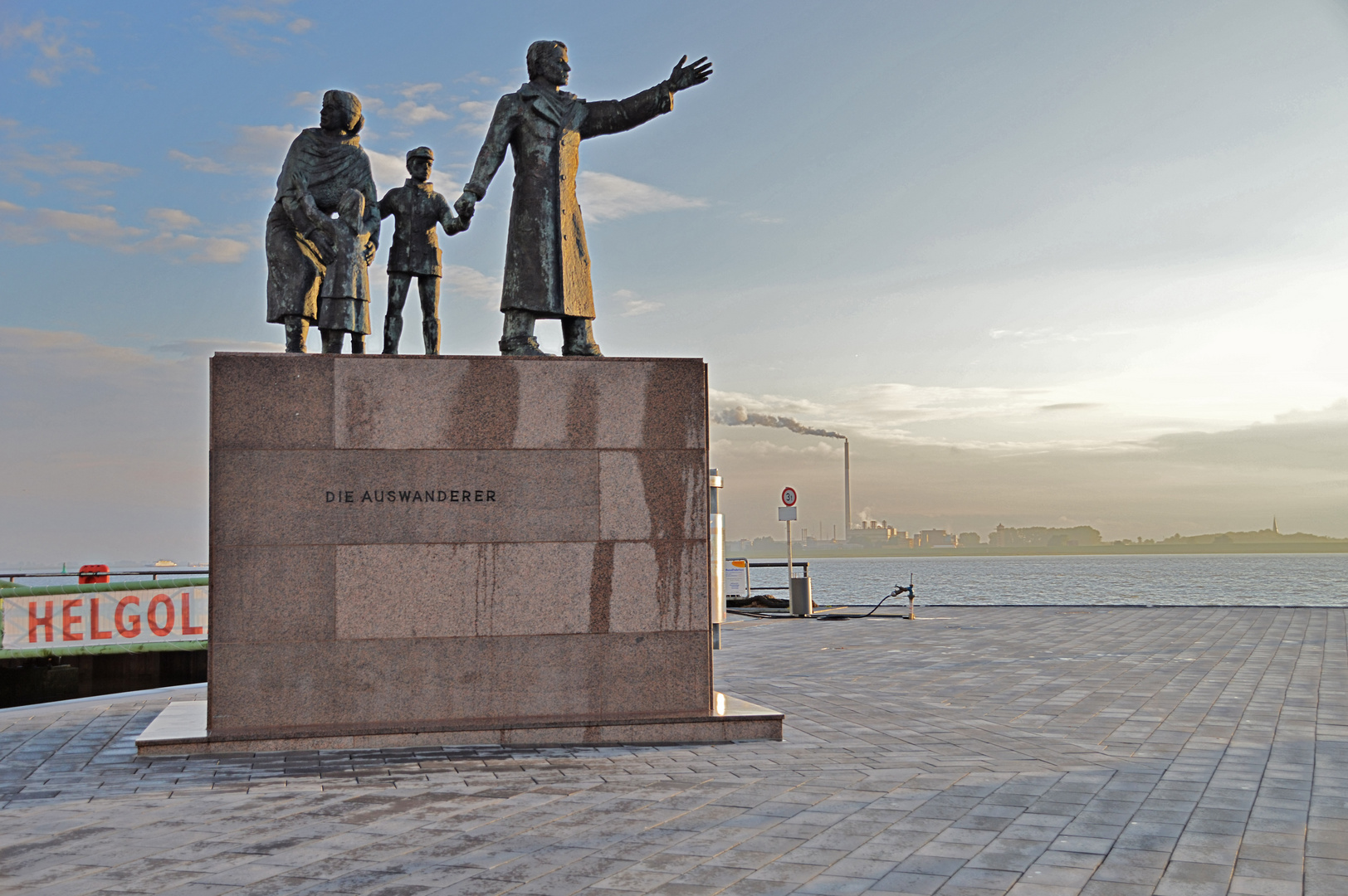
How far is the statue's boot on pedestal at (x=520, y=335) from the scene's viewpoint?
915cm

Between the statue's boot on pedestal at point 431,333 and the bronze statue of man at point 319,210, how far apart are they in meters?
0.78

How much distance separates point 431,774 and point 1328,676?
10753 millimetres

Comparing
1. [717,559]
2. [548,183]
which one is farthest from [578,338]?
[717,559]

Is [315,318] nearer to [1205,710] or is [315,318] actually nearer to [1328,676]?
[1205,710]

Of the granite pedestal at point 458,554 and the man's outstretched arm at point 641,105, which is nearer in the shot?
the granite pedestal at point 458,554

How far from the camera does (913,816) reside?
19.5 ft

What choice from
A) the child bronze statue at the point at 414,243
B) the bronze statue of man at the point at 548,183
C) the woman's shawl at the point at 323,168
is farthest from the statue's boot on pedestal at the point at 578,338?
the woman's shawl at the point at 323,168

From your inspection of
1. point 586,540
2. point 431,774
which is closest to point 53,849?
point 431,774

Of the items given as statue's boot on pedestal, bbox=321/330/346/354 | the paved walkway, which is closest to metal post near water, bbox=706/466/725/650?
the paved walkway

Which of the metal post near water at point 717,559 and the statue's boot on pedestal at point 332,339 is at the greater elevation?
the statue's boot on pedestal at point 332,339

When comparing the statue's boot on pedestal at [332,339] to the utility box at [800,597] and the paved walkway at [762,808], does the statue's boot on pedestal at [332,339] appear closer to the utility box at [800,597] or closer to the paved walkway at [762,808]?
the paved walkway at [762,808]

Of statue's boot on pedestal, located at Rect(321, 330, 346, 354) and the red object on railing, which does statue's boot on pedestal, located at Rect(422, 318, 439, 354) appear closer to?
statue's boot on pedestal, located at Rect(321, 330, 346, 354)

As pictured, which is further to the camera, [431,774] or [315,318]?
[315,318]

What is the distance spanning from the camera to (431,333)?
9.90 meters
